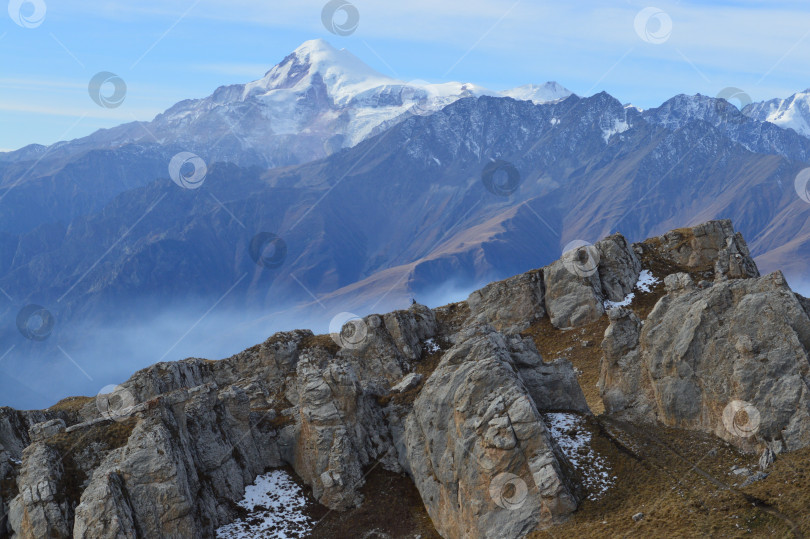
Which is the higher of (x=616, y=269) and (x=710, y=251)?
(x=616, y=269)

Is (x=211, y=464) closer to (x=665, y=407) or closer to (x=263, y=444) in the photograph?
(x=263, y=444)

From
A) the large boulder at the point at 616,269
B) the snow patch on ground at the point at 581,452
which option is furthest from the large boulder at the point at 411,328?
the snow patch on ground at the point at 581,452

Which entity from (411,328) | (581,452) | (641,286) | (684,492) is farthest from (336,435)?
(641,286)

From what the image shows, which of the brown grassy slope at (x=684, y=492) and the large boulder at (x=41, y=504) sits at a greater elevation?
the large boulder at (x=41, y=504)

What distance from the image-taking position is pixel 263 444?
5697 centimetres

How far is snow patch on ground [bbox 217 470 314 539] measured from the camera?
4869cm

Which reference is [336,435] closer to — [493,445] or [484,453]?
[484,453]

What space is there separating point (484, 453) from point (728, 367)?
16.8 m

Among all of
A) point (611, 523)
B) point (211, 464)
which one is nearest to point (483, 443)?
point (611, 523)

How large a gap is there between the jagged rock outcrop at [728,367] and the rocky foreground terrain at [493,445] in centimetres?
11

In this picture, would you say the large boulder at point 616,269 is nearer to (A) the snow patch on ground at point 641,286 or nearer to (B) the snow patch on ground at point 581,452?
(A) the snow patch on ground at point 641,286

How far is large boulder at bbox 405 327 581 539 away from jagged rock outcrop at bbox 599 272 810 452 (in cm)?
1032

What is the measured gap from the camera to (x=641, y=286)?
86.9m

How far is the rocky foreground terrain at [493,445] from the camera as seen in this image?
41.3 m
